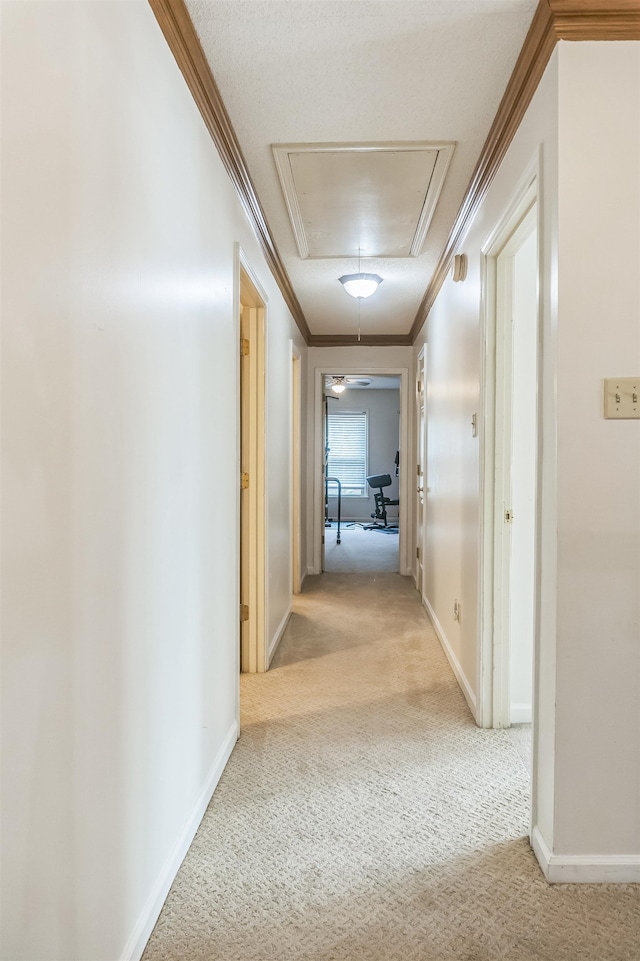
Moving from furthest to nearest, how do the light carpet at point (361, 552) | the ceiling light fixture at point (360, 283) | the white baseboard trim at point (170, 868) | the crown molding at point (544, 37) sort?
the light carpet at point (361, 552), the ceiling light fixture at point (360, 283), the crown molding at point (544, 37), the white baseboard trim at point (170, 868)

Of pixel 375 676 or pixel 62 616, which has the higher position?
pixel 62 616

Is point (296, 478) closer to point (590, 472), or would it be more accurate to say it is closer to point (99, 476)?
point (590, 472)

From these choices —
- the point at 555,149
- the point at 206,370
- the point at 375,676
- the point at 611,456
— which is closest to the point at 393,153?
the point at 555,149

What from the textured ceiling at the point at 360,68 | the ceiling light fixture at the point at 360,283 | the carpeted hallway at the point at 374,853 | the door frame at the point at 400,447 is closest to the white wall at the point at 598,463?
the carpeted hallway at the point at 374,853

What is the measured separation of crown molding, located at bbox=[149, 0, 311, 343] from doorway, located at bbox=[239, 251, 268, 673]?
0.48 meters

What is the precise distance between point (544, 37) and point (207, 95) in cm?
102

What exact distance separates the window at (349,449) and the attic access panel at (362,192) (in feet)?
24.7

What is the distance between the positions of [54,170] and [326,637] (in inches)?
134

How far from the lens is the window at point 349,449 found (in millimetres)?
11141

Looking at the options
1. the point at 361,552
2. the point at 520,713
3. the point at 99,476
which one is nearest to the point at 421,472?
the point at 361,552

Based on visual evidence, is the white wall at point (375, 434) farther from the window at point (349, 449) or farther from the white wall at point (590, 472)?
the white wall at point (590, 472)

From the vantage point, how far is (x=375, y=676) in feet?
10.7

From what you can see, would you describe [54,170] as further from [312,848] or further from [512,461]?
[512,461]

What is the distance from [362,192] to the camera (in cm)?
280
